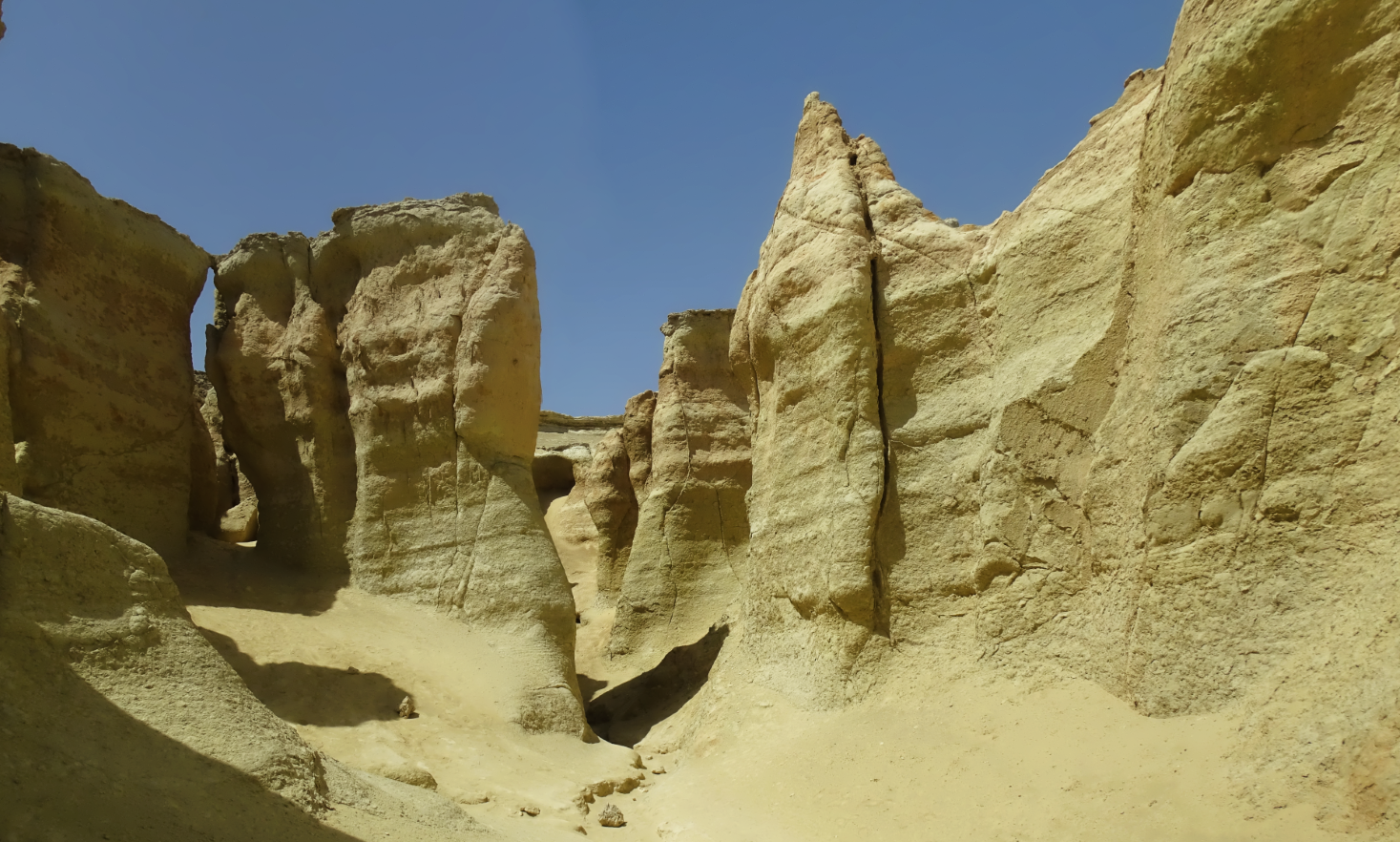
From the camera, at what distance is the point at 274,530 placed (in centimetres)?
1143

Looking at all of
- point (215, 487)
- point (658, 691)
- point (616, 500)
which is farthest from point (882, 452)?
point (616, 500)

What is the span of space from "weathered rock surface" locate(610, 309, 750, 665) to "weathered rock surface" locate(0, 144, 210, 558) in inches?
254

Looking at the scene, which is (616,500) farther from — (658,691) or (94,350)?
(94,350)

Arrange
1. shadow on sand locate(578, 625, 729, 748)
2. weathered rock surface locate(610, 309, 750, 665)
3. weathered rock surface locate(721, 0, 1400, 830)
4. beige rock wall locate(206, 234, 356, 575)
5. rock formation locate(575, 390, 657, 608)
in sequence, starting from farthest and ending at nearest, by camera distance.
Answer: rock formation locate(575, 390, 657, 608) < weathered rock surface locate(610, 309, 750, 665) < shadow on sand locate(578, 625, 729, 748) < beige rock wall locate(206, 234, 356, 575) < weathered rock surface locate(721, 0, 1400, 830)

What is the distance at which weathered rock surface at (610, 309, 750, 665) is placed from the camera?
14039mm

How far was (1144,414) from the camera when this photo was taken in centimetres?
600

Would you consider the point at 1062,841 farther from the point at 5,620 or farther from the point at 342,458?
the point at 342,458

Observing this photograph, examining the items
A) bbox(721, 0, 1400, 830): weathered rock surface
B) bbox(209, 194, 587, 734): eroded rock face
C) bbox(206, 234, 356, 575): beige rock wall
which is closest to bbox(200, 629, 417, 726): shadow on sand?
bbox(209, 194, 587, 734): eroded rock face

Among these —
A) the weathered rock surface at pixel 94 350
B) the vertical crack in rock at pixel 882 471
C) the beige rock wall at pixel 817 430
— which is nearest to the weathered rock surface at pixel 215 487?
the weathered rock surface at pixel 94 350

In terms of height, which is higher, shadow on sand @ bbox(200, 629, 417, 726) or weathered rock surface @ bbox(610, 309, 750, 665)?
weathered rock surface @ bbox(610, 309, 750, 665)

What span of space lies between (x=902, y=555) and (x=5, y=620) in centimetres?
595

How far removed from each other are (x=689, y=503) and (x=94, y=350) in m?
8.18

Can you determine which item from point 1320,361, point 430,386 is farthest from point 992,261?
point 430,386

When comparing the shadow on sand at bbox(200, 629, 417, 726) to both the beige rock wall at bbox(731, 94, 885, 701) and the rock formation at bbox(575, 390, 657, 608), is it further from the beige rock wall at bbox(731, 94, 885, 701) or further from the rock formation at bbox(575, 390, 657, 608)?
the rock formation at bbox(575, 390, 657, 608)
